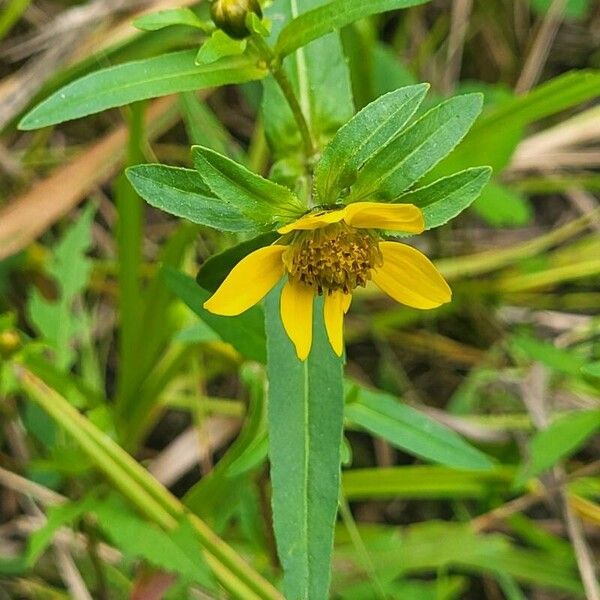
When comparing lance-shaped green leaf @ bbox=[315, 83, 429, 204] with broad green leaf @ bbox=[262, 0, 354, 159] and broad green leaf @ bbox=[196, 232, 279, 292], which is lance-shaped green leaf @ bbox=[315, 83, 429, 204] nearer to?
broad green leaf @ bbox=[196, 232, 279, 292]

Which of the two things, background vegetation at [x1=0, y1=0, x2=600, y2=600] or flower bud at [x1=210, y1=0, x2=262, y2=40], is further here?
background vegetation at [x1=0, y1=0, x2=600, y2=600]

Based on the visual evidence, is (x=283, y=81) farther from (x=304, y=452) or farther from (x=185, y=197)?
(x=304, y=452)

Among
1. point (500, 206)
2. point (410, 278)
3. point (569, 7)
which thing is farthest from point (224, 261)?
point (569, 7)

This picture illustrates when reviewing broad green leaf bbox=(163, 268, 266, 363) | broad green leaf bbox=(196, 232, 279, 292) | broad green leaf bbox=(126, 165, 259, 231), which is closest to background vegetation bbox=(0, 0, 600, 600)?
broad green leaf bbox=(163, 268, 266, 363)

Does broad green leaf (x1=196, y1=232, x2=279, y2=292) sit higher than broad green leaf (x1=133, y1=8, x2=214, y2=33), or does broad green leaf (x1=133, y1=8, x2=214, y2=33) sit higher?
broad green leaf (x1=133, y1=8, x2=214, y2=33)

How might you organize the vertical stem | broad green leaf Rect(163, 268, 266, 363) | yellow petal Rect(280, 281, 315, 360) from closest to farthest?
yellow petal Rect(280, 281, 315, 360), broad green leaf Rect(163, 268, 266, 363), the vertical stem

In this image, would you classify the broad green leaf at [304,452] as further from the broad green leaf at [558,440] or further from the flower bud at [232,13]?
the broad green leaf at [558,440]

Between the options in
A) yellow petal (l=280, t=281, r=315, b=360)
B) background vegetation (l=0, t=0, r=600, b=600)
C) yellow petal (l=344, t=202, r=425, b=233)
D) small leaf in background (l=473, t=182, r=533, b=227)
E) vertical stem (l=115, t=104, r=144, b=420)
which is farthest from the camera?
small leaf in background (l=473, t=182, r=533, b=227)

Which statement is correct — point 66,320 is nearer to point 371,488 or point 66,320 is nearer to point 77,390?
point 77,390
